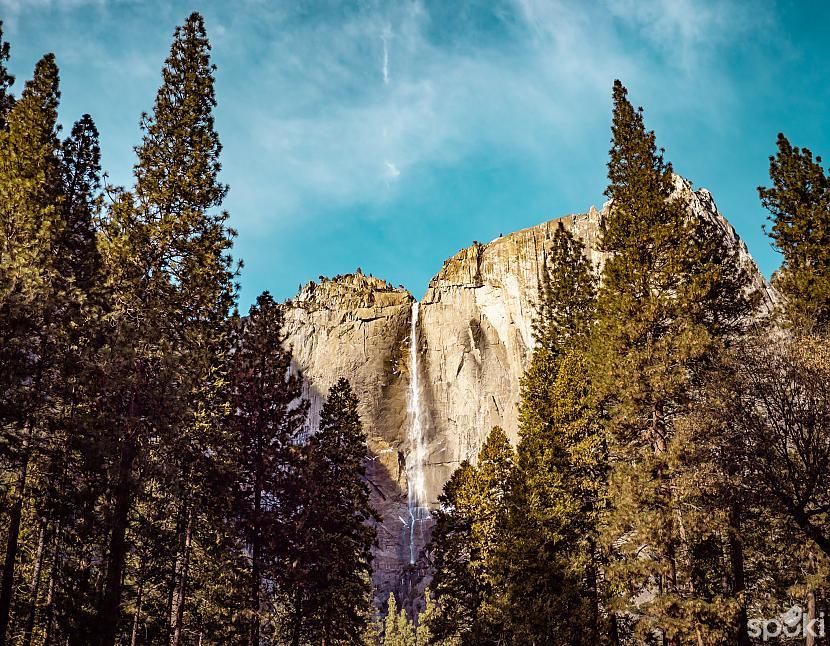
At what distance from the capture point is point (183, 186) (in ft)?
57.6

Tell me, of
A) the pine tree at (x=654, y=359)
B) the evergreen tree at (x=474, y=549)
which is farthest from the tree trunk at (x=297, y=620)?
the pine tree at (x=654, y=359)

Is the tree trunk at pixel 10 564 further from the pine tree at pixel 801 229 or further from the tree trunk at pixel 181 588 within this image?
the pine tree at pixel 801 229

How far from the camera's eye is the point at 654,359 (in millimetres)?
19484

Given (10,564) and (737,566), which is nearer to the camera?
(10,564)

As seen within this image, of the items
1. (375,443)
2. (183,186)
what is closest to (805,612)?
(183,186)

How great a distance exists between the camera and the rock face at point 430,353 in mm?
71938

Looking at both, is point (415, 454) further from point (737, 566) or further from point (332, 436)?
point (737, 566)

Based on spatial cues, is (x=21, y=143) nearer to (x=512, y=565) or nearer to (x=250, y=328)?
(x=250, y=328)

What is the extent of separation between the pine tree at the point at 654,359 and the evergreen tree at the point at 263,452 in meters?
10.6

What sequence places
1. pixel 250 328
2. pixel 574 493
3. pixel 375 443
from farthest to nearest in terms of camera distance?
1. pixel 375 443
2. pixel 250 328
3. pixel 574 493

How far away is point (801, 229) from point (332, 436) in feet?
64.7

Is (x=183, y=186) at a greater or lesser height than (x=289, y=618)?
greater

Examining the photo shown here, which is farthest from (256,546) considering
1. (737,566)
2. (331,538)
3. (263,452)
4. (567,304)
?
(567,304)

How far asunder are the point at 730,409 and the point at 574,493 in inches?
282
